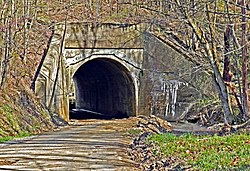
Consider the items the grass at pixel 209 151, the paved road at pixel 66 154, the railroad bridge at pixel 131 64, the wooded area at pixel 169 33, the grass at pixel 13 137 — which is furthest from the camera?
the railroad bridge at pixel 131 64

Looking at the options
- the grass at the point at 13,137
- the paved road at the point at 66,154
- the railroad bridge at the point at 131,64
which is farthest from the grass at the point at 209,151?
the railroad bridge at the point at 131,64

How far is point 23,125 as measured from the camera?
18.2m

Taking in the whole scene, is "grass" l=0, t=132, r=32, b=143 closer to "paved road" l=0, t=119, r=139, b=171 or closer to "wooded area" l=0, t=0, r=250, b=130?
"paved road" l=0, t=119, r=139, b=171

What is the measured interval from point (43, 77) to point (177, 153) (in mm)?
13149

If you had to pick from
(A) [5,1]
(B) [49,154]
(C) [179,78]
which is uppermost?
(A) [5,1]

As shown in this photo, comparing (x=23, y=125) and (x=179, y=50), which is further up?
(x=179, y=50)

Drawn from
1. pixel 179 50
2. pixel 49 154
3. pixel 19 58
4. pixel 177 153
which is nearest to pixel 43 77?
pixel 19 58

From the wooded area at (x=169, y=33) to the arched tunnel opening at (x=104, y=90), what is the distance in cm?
282

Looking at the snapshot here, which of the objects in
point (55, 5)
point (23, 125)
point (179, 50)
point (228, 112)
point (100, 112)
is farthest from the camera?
point (100, 112)

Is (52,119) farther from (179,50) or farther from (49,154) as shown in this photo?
(49,154)

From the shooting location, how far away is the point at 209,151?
10352mm

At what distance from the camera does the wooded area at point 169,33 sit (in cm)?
1686

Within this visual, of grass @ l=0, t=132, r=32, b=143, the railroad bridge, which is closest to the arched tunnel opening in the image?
the railroad bridge

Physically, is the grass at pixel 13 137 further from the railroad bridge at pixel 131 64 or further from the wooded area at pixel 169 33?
the railroad bridge at pixel 131 64
